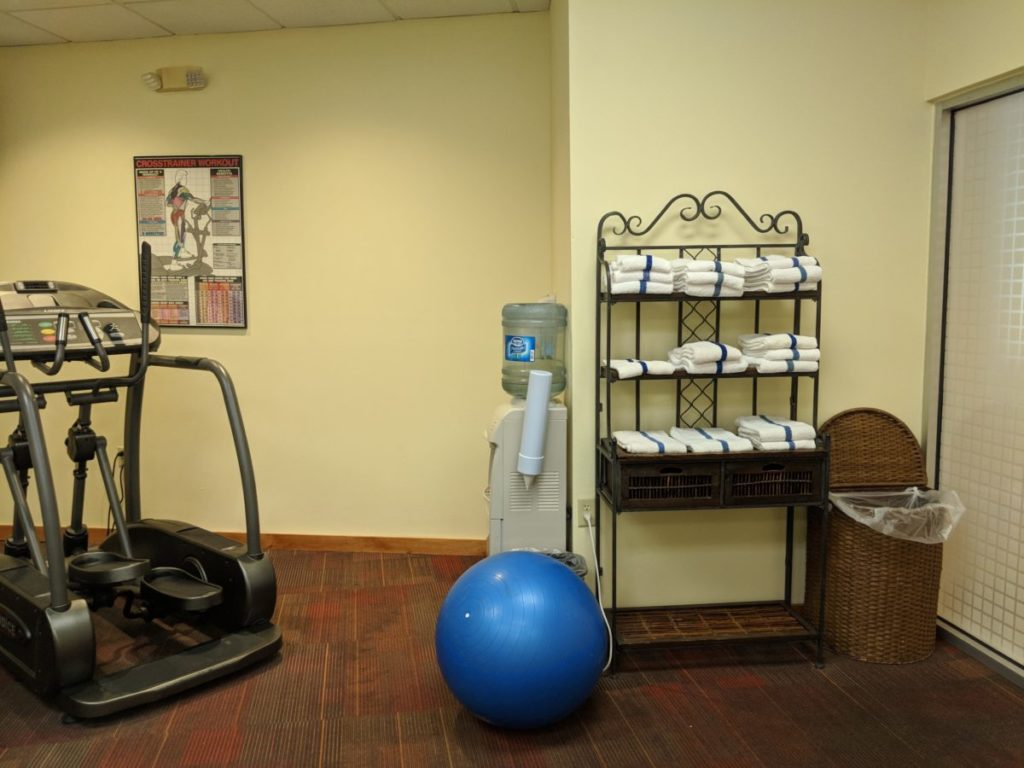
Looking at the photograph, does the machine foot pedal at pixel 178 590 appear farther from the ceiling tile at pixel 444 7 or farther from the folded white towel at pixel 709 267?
the ceiling tile at pixel 444 7

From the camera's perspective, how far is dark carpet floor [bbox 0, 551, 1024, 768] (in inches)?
96.0

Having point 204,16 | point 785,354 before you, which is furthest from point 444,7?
point 785,354

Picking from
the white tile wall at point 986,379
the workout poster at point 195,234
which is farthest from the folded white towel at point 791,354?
the workout poster at point 195,234

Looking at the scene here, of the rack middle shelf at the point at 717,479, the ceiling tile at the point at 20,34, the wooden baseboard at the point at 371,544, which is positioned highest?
the ceiling tile at the point at 20,34

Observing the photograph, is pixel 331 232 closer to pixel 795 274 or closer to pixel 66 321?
pixel 66 321

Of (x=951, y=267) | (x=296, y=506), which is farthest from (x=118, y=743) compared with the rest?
(x=951, y=267)

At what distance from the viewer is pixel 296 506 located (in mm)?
4453

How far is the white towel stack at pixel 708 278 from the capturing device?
9.53 ft

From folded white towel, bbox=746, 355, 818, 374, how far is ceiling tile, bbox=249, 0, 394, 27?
8.30ft

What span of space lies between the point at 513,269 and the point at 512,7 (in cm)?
130

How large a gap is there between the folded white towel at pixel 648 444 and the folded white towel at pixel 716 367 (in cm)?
27

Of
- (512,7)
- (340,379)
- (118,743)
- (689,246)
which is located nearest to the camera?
(118,743)

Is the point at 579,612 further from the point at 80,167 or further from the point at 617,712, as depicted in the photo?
the point at 80,167

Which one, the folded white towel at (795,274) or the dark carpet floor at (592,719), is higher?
the folded white towel at (795,274)
